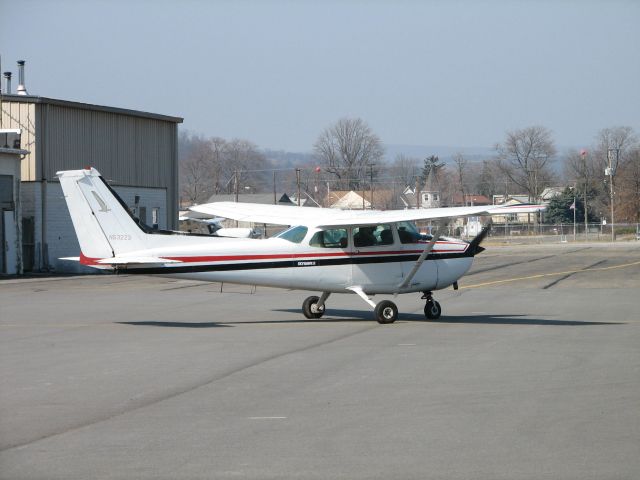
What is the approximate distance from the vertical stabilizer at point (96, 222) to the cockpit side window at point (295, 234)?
2.68 meters

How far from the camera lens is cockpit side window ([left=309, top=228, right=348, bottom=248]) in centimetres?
1739

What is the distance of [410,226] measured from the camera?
1817cm

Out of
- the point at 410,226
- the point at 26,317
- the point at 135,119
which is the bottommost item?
the point at 26,317

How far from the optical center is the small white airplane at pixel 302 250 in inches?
644

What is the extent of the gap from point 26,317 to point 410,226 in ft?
27.3

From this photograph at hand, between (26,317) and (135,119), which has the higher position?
(135,119)

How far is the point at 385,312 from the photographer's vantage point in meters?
17.2

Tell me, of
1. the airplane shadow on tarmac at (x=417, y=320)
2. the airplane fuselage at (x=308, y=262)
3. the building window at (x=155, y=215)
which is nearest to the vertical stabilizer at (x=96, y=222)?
the airplane fuselage at (x=308, y=262)

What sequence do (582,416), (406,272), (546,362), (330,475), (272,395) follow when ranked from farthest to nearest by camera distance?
(406,272) < (546,362) < (272,395) < (582,416) < (330,475)

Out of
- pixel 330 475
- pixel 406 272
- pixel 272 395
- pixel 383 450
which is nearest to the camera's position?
pixel 330 475

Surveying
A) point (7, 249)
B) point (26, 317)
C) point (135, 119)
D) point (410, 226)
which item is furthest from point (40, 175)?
point (410, 226)

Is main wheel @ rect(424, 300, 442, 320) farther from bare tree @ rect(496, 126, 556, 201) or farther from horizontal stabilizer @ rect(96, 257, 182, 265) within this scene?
bare tree @ rect(496, 126, 556, 201)

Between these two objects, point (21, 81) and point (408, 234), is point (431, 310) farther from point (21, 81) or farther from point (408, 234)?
point (21, 81)

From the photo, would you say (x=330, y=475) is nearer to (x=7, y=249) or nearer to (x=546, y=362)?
(x=546, y=362)
